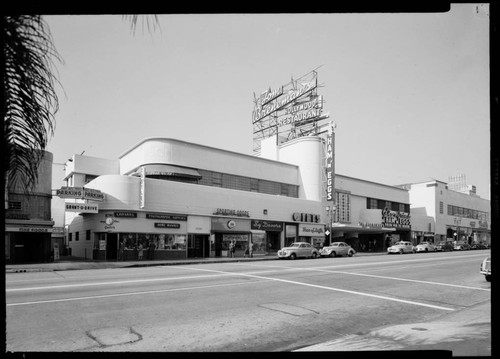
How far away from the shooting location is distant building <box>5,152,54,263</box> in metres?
27.6

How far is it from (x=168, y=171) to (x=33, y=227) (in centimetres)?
1176

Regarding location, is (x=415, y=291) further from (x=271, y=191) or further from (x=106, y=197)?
(x=271, y=191)

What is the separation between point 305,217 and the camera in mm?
44562

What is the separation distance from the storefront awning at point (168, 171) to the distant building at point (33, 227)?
25.9 feet

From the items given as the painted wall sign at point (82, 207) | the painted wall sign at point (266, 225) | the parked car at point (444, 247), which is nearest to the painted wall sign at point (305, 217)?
the painted wall sign at point (266, 225)

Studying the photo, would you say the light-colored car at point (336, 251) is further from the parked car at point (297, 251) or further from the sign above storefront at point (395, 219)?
the sign above storefront at point (395, 219)

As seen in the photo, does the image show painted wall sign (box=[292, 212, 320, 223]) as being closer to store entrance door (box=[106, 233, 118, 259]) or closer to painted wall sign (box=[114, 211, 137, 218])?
painted wall sign (box=[114, 211, 137, 218])

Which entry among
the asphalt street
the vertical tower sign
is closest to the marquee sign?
the vertical tower sign

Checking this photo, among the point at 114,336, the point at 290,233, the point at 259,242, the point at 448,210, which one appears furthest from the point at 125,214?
the point at 448,210

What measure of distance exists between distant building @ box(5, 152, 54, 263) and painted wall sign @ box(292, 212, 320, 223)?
23.9 meters

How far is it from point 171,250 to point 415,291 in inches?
913

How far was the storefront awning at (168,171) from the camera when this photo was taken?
117 ft

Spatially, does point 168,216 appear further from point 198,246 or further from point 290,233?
point 290,233
